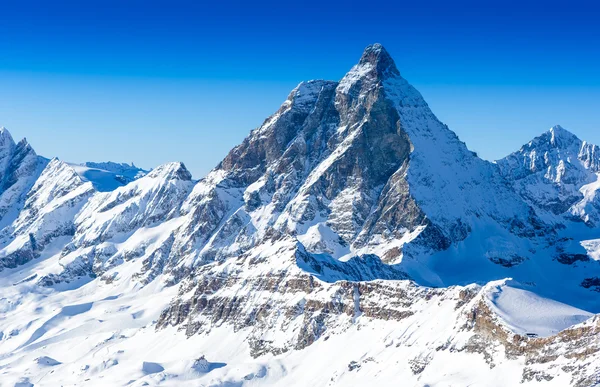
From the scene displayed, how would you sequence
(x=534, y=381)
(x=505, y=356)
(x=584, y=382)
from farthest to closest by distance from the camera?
(x=505, y=356)
(x=534, y=381)
(x=584, y=382)

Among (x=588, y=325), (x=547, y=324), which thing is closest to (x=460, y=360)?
(x=547, y=324)

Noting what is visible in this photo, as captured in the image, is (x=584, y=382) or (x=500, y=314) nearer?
(x=584, y=382)

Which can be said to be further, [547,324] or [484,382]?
[547,324]

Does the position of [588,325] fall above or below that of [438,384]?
above

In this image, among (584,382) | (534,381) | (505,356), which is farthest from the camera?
(505,356)

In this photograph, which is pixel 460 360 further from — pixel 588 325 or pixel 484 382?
pixel 588 325

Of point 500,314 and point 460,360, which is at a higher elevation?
point 500,314

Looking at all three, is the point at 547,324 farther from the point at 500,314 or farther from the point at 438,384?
the point at 438,384

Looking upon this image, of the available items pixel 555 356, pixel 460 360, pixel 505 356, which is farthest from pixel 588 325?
pixel 460 360
